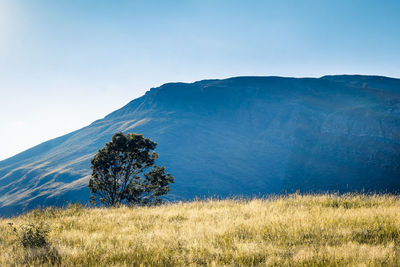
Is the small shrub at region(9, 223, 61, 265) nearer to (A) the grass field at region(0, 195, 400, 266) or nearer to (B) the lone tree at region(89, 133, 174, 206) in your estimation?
(A) the grass field at region(0, 195, 400, 266)

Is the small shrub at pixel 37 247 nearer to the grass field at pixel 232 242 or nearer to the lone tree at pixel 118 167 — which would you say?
the grass field at pixel 232 242

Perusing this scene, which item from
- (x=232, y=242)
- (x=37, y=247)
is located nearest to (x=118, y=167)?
(x=37, y=247)

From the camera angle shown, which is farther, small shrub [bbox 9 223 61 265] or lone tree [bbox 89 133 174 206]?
lone tree [bbox 89 133 174 206]

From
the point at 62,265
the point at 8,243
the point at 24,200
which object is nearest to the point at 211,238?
the point at 62,265

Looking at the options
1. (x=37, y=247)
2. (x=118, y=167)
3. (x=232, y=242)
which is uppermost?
(x=37, y=247)

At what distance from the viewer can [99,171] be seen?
2623 cm

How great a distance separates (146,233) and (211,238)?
4.63 ft

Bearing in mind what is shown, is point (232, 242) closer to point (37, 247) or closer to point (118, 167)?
point (37, 247)

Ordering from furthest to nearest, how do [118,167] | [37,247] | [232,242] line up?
1. [118,167]
2. [37,247]
3. [232,242]

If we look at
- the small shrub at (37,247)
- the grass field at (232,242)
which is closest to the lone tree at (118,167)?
the grass field at (232,242)

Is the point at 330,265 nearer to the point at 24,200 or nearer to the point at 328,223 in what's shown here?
the point at 328,223

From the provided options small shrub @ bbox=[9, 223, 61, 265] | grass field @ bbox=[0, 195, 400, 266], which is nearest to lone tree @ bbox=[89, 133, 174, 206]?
grass field @ bbox=[0, 195, 400, 266]

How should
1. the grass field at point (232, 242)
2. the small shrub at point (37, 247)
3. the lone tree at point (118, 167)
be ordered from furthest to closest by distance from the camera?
the lone tree at point (118, 167) < the small shrub at point (37, 247) < the grass field at point (232, 242)

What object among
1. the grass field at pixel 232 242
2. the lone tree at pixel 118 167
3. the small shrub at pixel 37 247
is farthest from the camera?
the lone tree at pixel 118 167
